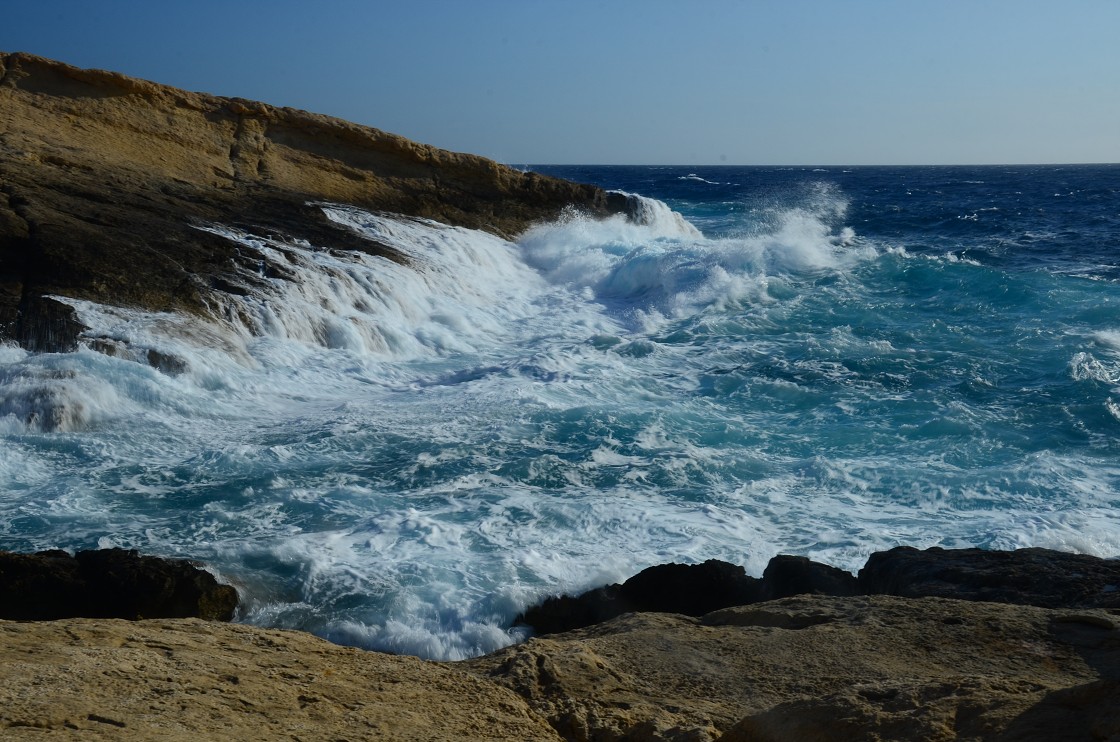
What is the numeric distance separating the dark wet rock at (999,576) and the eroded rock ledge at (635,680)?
0.19 metres

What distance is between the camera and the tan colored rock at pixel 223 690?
106 inches

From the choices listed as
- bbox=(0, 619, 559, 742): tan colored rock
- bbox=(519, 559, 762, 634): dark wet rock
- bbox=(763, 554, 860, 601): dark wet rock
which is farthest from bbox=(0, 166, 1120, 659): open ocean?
bbox=(0, 619, 559, 742): tan colored rock

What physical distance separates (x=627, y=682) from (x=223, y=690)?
1.37 m

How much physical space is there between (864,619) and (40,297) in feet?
29.7

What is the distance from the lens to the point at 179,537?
6711mm

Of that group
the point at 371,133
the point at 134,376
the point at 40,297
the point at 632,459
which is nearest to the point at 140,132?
the point at 371,133

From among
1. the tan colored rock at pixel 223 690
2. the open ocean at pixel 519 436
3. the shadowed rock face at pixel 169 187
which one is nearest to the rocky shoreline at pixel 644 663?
the tan colored rock at pixel 223 690

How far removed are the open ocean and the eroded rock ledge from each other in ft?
6.61

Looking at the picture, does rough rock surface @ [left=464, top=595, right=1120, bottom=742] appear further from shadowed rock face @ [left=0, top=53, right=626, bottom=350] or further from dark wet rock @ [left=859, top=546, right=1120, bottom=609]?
shadowed rock face @ [left=0, top=53, right=626, bottom=350]

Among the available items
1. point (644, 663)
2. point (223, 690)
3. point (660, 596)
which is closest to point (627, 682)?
point (644, 663)

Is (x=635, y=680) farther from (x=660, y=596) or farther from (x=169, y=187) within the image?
(x=169, y=187)

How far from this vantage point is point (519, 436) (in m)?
9.22

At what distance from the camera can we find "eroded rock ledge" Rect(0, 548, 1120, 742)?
277cm

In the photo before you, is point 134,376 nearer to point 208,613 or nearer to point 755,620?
point 208,613
